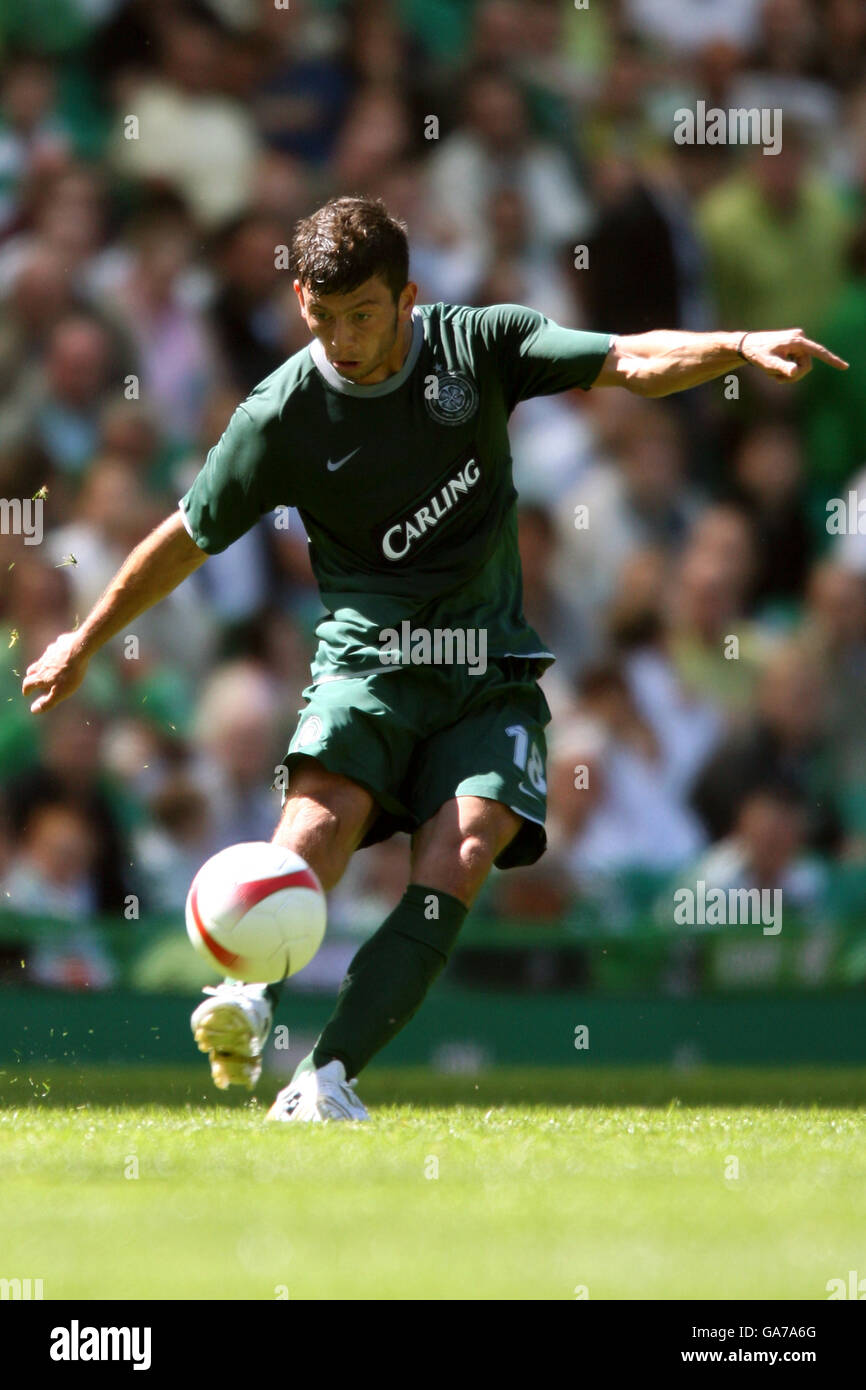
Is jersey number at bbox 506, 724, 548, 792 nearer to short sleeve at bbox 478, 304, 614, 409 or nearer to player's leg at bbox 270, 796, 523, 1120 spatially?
player's leg at bbox 270, 796, 523, 1120

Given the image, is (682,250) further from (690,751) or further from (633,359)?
(633,359)

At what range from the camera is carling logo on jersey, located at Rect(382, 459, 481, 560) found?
554 cm

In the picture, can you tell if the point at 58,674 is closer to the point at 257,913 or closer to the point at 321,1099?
the point at 257,913

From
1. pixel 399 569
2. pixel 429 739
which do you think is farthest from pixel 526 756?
pixel 399 569

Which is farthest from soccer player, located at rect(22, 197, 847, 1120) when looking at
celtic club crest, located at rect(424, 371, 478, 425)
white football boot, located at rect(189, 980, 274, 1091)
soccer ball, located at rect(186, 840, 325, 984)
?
white football boot, located at rect(189, 980, 274, 1091)

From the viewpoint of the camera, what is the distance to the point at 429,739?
5.59m

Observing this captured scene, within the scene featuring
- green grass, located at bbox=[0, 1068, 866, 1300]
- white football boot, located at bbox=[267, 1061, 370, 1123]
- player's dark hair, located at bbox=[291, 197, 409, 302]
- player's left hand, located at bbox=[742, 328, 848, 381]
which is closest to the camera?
green grass, located at bbox=[0, 1068, 866, 1300]

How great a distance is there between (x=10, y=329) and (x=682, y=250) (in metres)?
3.22

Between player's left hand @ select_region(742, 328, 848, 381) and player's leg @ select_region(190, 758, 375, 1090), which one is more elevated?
player's left hand @ select_region(742, 328, 848, 381)

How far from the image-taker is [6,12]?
10203mm

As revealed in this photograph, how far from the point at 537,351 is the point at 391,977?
1.62m

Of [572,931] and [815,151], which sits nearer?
[572,931]

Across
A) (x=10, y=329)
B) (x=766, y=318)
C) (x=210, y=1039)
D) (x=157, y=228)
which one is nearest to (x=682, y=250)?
Result: (x=766, y=318)

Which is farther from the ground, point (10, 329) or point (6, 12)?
point (6, 12)
